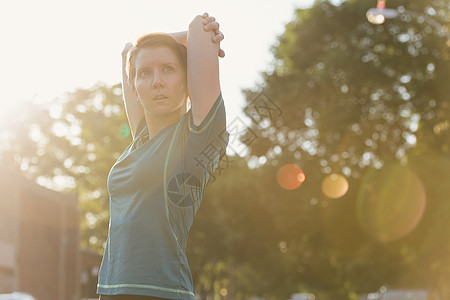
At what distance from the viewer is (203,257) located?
141 feet

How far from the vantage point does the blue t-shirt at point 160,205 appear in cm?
212

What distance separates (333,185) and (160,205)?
24.1m

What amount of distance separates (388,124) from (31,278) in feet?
52.6

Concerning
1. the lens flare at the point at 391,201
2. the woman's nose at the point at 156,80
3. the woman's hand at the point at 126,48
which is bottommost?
the lens flare at the point at 391,201

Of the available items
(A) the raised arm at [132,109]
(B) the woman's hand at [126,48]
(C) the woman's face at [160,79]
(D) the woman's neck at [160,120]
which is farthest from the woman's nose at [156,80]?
(B) the woman's hand at [126,48]

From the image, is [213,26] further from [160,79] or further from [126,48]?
[126,48]

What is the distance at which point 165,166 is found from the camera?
218 centimetres

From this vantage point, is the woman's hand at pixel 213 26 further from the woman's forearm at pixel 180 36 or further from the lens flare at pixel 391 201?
the lens flare at pixel 391 201

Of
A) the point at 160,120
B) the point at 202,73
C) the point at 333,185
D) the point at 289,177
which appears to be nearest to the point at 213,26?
the point at 202,73

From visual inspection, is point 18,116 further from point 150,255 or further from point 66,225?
point 150,255

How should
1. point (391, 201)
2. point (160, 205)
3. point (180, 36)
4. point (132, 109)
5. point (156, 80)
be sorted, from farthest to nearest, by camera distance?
point (391, 201) < point (132, 109) < point (180, 36) < point (156, 80) < point (160, 205)

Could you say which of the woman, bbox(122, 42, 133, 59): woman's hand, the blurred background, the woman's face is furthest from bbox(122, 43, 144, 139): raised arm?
the blurred background

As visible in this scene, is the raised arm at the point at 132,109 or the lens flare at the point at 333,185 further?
the lens flare at the point at 333,185

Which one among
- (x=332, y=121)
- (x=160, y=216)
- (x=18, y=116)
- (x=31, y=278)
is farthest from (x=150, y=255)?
(x=18, y=116)
